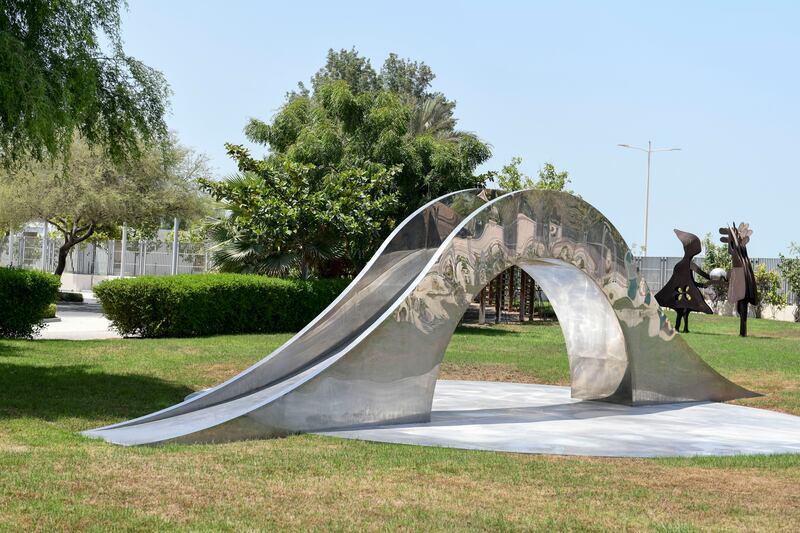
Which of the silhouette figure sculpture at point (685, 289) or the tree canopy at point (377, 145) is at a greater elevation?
the tree canopy at point (377, 145)

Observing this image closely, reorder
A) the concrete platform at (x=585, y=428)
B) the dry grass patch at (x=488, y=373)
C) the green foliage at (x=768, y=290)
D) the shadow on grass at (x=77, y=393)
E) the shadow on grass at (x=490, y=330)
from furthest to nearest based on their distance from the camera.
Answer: the green foliage at (x=768, y=290) < the shadow on grass at (x=490, y=330) < the dry grass patch at (x=488, y=373) < the shadow on grass at (x=77, y=393) < the concrete platform at (x=585, y=428)

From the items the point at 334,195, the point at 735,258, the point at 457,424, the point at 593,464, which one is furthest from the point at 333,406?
the point at 735,258

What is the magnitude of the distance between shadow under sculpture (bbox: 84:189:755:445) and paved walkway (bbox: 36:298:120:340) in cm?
1141

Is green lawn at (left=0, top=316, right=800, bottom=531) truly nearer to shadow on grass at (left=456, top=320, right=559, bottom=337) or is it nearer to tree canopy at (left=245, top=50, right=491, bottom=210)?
shadow on grass at (left=456, top=320, right=559, bottom=337)

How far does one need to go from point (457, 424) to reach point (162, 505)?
15.2 ft

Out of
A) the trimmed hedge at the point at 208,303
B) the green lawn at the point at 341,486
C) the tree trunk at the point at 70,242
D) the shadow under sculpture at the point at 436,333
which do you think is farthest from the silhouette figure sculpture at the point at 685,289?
the tree trunk at the point at 70,242

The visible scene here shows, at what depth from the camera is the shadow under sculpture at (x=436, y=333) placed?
377 inches

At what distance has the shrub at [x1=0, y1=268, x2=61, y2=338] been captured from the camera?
1939 cm

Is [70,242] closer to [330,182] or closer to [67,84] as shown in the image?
[330,182]

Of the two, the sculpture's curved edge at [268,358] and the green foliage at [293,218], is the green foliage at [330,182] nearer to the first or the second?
the green foliage at [293,218]

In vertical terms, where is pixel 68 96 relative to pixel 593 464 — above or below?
above

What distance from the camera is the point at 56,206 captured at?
3578 centimetres

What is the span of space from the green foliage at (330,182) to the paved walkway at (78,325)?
3.47m

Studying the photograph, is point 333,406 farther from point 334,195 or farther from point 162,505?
point 334,195
